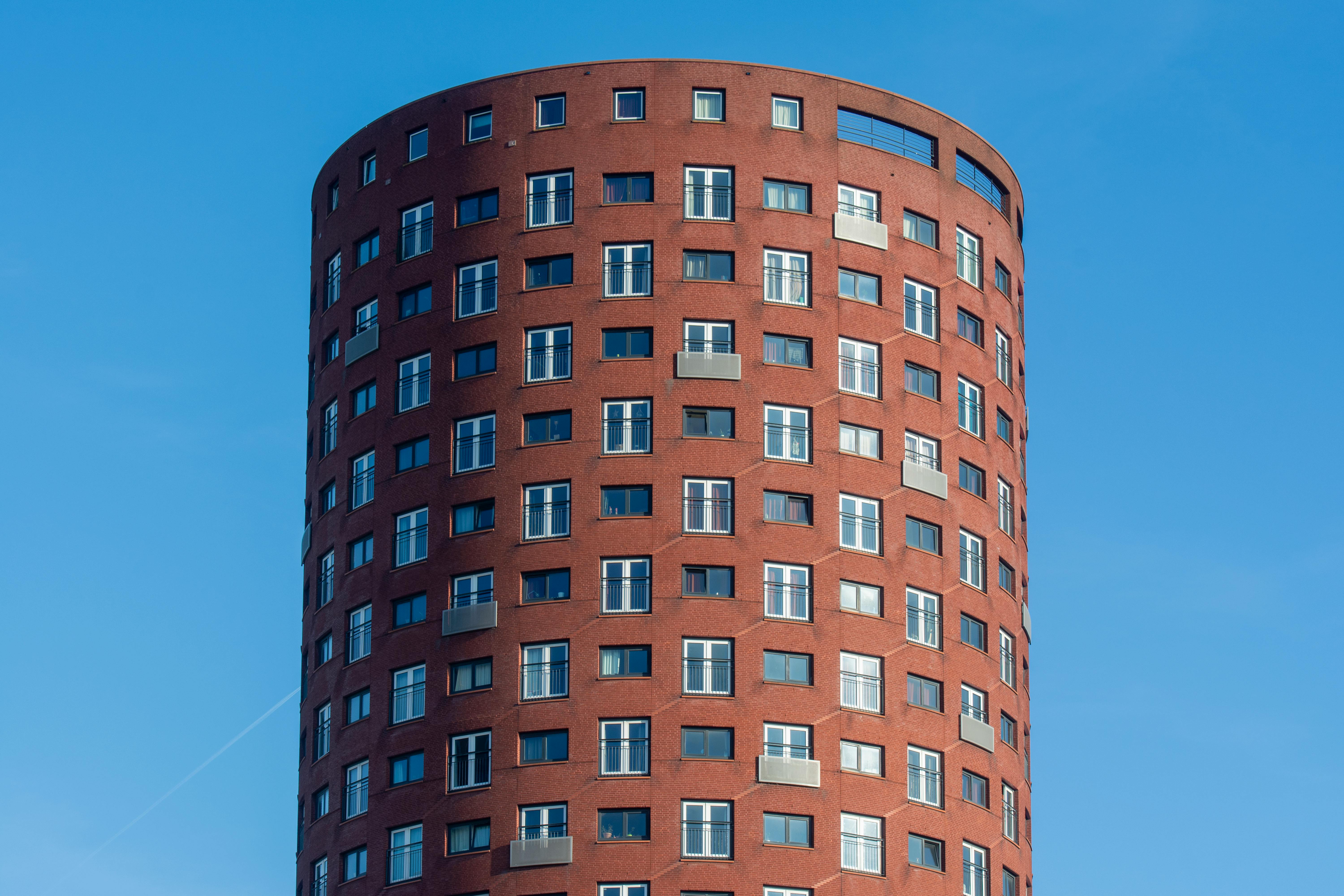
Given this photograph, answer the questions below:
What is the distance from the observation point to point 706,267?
106 meters

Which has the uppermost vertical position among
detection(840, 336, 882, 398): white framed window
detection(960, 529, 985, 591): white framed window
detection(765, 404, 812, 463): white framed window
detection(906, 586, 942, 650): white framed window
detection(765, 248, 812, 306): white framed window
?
detection(765, 248, 812, 306): white framed window

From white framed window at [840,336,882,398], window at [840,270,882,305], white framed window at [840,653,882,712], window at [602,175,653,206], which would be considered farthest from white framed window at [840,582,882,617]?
window at [602,175,653,206]

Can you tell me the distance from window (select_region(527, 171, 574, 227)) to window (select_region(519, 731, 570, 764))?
2037 cm

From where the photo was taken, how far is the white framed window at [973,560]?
4264 inches

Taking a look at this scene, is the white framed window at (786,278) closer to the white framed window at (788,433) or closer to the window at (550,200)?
the white framed window at (788,433)

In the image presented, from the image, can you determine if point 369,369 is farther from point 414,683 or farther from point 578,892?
point 578,892

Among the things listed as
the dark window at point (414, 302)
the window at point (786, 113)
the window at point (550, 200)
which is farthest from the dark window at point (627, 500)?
the window at point (786, 113)

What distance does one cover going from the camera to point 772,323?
106 m

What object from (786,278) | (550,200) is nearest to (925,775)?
(786,278)

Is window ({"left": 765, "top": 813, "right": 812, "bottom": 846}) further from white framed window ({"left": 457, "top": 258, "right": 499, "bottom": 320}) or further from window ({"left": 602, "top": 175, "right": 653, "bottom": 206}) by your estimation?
window ({"left": 602, "top": 175, "right": 653, "bottom": 206})

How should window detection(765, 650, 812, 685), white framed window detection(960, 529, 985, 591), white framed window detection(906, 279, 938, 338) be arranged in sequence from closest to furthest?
window detection(765, 650, 812, 685) < white framed window detection(960, 529, 985, 591) < white framed window detection(906, 279, 938, 338)

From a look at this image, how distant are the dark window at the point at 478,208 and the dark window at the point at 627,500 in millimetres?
12815

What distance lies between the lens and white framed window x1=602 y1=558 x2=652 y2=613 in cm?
10225

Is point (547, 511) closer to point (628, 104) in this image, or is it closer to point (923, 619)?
point (923, 619)
